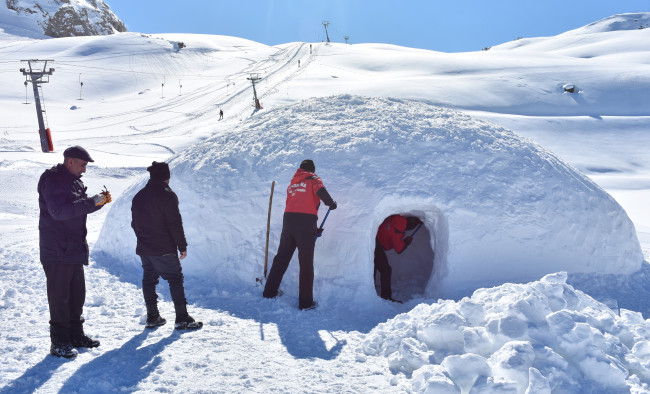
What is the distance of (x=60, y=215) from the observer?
3.57 metres

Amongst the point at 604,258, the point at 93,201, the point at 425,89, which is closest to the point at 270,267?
A: the point at 93,201

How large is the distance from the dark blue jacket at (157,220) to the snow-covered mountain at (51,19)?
8643 cm

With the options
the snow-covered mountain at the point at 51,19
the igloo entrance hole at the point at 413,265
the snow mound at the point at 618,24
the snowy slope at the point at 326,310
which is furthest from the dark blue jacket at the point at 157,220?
the snow mound at the point at 618,24

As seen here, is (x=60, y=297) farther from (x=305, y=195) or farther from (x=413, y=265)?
(x=413, y=265)

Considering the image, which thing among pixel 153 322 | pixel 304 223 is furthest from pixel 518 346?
pixel 153 322

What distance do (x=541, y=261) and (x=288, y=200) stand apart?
11.1ft

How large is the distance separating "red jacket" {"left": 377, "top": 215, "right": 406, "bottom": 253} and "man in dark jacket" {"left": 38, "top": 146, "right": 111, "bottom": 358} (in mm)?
3788

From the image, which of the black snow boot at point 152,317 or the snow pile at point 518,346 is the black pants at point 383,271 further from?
the black snow boot at point 152,317

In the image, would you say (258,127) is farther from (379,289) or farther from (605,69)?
(605,69)

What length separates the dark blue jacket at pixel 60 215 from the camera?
3.59 metres

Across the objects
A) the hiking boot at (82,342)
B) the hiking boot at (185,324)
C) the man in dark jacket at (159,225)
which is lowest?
the hiking boot at (185,324)

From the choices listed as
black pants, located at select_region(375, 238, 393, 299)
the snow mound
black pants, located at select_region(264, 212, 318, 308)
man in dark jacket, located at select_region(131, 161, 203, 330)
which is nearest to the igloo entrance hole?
black pants, located at select_region(375, 238, 393, 299)

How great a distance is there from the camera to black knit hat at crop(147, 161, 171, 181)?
411 cm

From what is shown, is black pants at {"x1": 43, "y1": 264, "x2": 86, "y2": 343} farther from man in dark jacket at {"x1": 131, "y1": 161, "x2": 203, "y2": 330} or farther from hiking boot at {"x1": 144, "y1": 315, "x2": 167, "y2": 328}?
hiking boot at {"x1": 144, "y1": 315, "x2": 167, "y2": 328}
